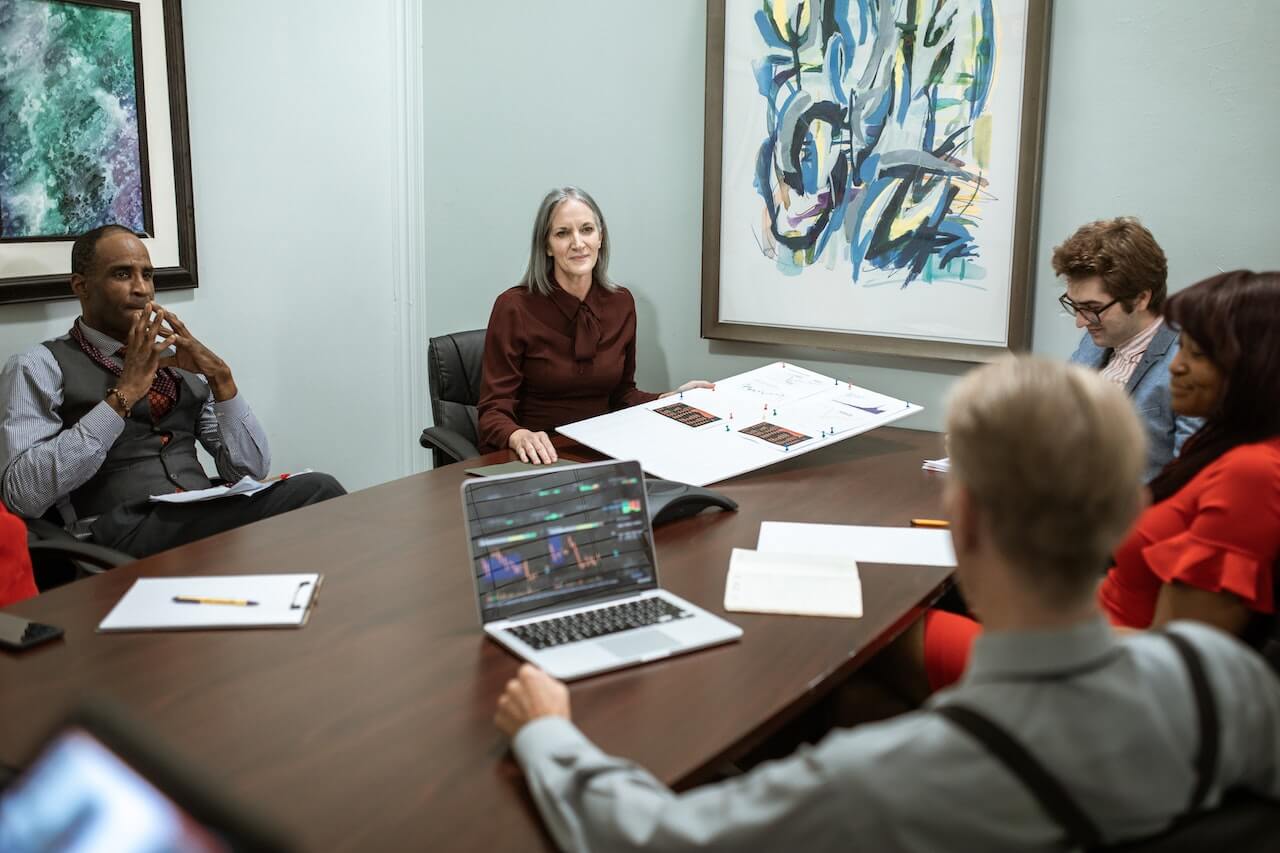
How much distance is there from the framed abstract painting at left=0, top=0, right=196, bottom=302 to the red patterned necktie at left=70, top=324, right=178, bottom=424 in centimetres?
31

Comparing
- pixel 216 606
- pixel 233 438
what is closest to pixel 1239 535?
pixel 216 606

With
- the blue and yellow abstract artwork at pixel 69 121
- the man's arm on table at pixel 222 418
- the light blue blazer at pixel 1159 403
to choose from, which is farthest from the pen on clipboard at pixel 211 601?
the light blue blazer at pixel 1159 403

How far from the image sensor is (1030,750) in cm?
91

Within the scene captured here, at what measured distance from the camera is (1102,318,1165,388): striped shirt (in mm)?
2535

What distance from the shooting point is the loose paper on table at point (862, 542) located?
2061 millimetres

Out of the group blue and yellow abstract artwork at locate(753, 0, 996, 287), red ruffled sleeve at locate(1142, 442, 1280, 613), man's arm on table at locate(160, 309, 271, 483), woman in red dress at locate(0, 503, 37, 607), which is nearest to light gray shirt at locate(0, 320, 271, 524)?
man's arm on table at locate(160, 309, 271, 483)

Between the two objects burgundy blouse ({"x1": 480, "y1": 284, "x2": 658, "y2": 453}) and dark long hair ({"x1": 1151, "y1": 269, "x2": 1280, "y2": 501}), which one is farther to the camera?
burgundy blouse ({"x1": 480, "y1": 284, "x2": 658, "y2": 453})

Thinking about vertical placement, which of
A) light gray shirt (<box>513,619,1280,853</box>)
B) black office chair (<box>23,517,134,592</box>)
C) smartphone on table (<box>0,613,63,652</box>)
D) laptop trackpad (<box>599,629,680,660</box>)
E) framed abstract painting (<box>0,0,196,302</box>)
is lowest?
black office chair (<box>23,517,134,592</box>)

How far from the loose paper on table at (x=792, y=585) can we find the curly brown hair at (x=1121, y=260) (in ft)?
3.24

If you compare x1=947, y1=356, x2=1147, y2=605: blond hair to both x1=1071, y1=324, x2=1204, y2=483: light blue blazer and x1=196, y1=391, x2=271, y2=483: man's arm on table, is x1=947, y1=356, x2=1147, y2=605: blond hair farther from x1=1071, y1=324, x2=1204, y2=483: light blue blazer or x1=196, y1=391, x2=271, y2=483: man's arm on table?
x1=196, y1=391, x2=271, y2=483: man's arm on table

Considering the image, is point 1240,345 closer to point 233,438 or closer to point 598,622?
point 598,622

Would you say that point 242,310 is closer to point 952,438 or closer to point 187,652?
point 187,652

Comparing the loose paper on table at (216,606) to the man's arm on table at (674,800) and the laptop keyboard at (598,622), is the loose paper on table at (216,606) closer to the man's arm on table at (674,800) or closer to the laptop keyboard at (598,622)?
the laptop keyboard at (598,622)

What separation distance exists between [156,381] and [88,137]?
74 cm
